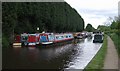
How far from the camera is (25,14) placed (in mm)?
57625

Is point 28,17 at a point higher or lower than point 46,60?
higher

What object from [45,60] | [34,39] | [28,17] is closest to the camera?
[45,60]

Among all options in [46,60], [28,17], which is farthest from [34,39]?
[46,60]

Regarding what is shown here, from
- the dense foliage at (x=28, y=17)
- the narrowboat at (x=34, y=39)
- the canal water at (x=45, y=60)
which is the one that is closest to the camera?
the canal water at (x=45, y=60)

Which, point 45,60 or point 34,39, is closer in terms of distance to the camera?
point 45,60

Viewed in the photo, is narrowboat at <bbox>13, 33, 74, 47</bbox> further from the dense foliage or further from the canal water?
the canal water

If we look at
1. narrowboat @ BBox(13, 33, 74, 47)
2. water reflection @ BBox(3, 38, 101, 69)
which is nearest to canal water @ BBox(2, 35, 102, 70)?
water reflection @ BBox(3, 38, 101, 69)

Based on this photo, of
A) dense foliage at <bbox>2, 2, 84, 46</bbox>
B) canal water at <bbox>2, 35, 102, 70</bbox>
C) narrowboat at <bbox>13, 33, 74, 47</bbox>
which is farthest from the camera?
narrowboat at <bbox>13, 33, 74, 47</bbox>

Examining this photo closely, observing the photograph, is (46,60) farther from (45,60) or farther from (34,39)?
(34,39)

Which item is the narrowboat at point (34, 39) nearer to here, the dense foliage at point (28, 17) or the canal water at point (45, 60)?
the dense foliage at point (28, 17)

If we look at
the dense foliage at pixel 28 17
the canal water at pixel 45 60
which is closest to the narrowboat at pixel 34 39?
the dense foliage at pixel 28 17

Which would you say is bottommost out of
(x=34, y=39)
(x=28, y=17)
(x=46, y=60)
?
(x=46, y=60)

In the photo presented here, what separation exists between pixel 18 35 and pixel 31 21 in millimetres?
8187

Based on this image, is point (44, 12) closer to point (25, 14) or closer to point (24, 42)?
point (25, 14)
